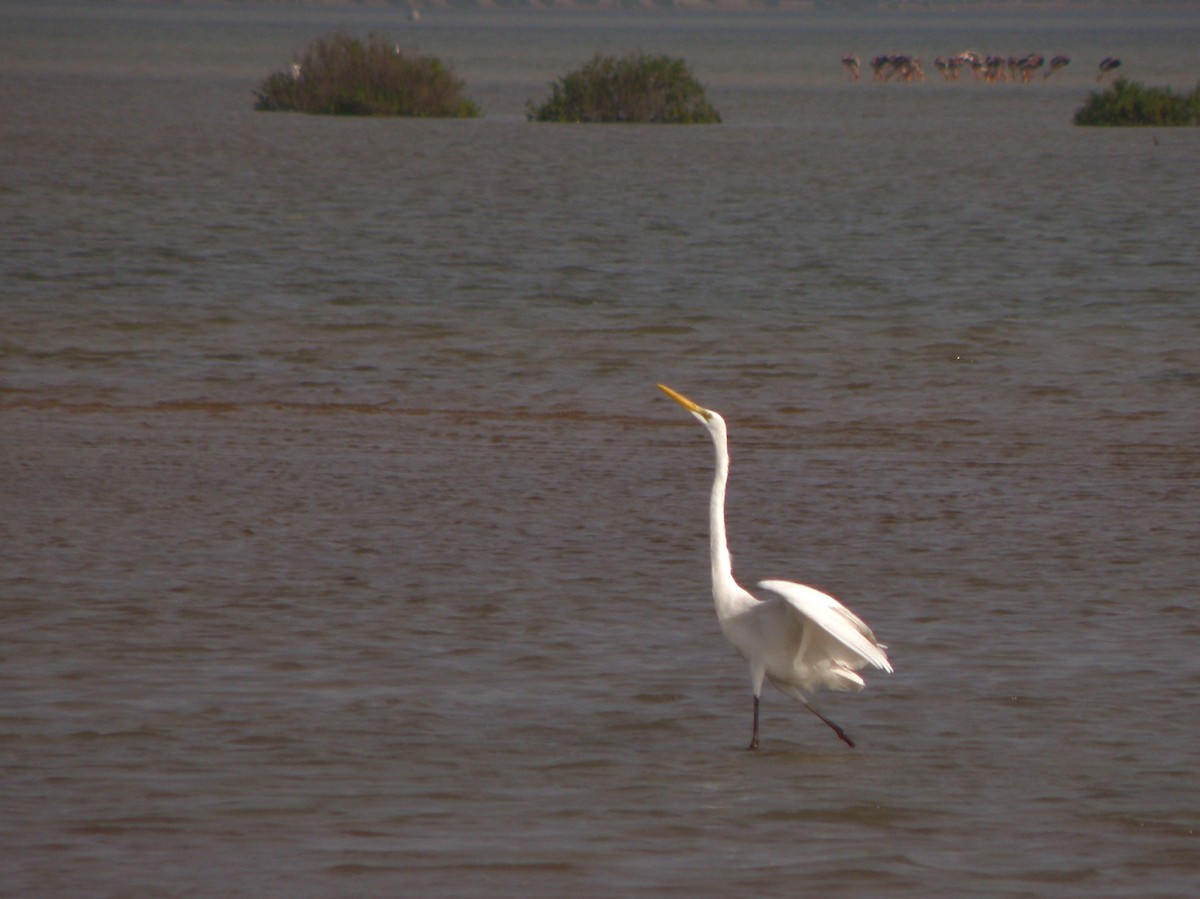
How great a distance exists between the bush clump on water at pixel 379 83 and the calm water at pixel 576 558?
88.4 ft

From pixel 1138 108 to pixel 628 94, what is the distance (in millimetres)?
12904

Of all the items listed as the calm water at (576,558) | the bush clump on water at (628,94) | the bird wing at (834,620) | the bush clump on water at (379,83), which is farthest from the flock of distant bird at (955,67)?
the bird wing at (834,620)

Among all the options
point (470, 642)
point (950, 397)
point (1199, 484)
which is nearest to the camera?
point (470, 642)

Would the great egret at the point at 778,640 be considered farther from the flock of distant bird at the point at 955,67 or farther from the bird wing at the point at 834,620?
the flock of distant bird at the point at 955,67

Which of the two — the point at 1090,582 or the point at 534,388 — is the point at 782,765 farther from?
the point at 534,388

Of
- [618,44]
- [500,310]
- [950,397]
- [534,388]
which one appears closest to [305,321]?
[500,310]

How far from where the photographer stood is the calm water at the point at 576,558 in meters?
6.14

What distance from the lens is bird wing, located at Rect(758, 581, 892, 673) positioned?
643cm

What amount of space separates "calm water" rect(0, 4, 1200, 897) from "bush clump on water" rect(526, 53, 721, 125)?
24.7 meters

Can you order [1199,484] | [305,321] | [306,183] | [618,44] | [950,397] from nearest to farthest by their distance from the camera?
[1199,484]
[950,397]
[305,321]
[306,183]
[618,44]

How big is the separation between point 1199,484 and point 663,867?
21.2ft

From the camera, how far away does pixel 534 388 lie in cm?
1516

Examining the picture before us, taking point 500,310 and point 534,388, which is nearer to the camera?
point 534,388

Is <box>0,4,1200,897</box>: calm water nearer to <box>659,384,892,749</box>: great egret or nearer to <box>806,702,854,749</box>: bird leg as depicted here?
<box>806,702,854,749</box>: bird leg
